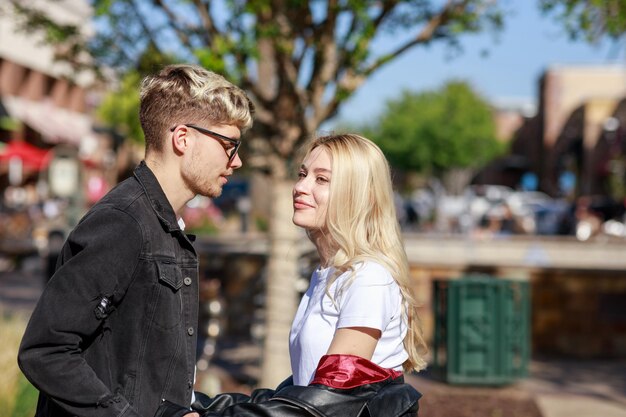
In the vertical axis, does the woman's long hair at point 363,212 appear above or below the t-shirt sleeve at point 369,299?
above

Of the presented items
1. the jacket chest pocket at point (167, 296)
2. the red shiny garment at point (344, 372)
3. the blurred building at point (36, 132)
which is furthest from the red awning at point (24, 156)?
the red shiny garment at point (344, 372)

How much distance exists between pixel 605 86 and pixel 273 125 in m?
63.9

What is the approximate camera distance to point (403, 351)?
110 inches

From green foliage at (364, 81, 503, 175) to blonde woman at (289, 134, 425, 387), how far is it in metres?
72.8

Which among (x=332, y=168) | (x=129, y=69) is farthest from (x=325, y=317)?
(x=129, y=69)

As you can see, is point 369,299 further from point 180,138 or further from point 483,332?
point 483,332

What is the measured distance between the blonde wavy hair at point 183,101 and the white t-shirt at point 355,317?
56cm

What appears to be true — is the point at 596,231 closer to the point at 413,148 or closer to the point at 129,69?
the point at 129,69

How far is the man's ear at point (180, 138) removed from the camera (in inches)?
101

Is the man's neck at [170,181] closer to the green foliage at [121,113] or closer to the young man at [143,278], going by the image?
the young man at [143,278]

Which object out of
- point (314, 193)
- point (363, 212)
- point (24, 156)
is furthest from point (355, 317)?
point (24, 156)

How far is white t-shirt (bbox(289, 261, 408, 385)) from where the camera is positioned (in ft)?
8.43

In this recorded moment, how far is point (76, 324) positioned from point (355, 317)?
28.8 inches

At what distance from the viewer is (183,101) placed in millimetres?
2557
